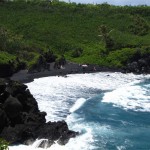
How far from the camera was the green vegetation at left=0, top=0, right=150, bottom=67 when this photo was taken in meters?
113

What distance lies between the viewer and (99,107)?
6800 cm

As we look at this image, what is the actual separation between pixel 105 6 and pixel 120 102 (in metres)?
98.3

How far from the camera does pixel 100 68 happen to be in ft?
354

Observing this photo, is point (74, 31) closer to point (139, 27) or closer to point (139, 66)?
point (139, 27)

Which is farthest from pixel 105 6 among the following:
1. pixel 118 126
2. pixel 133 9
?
pixel 118 126

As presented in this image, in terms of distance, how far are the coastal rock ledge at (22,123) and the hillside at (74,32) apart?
34779 millimetres

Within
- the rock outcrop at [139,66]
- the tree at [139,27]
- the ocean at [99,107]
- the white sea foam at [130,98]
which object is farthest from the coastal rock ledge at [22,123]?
the tree at [139,27]

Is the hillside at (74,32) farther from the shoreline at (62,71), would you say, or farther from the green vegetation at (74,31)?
the shoreline at (62,71)

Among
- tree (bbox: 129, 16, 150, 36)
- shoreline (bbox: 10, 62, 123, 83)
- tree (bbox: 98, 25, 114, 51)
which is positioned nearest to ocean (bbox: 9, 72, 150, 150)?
shoreline (bbox: 10, 62, 123, 83)

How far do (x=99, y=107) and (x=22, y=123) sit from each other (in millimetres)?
19503

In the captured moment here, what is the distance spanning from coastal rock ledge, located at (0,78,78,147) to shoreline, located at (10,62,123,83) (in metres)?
31.3

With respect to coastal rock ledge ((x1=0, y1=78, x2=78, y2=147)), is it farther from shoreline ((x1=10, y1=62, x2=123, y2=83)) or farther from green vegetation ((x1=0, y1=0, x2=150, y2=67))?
green vegetation ((x1=0, y1=0, x2=150, y2=67))

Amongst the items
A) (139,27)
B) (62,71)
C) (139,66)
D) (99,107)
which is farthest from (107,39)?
(99,107)

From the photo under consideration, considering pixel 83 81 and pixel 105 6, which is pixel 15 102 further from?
pixel 105 6
